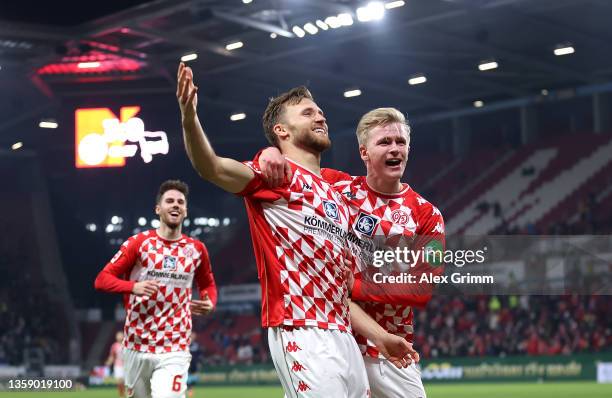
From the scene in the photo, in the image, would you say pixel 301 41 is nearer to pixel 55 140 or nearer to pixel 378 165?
pixel 55 140

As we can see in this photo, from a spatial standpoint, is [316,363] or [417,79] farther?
[417,79]

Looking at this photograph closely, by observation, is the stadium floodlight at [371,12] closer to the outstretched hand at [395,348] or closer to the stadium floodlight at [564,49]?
the stadium floodlight at [564,49]

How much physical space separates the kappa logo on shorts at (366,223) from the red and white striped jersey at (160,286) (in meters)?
4.04

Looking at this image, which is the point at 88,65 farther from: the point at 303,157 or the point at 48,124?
the point at 303,157

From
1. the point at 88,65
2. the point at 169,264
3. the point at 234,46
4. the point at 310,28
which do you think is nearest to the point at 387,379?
the point at 169,264

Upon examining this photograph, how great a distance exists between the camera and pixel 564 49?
109ft

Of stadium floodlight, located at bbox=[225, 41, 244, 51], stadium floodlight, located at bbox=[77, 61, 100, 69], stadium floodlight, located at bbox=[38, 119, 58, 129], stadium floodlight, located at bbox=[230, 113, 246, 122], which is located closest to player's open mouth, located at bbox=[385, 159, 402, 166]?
stadium floodlight, located at bbox=[225, 41, 244, 51]

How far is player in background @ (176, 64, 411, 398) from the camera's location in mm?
5027

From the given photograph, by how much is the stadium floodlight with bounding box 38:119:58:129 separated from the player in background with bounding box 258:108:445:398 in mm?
37968

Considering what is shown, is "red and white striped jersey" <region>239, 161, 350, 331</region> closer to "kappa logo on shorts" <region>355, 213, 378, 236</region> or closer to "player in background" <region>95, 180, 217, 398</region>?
"kappa logo on shorts" <region>355, 213, 378, 236</region>

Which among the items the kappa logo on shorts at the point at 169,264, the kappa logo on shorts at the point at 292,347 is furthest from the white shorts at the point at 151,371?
the kappa logo on shorts at the point at 292,347

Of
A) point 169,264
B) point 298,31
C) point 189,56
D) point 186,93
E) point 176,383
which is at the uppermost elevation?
point 189,56

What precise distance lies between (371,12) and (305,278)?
24390 mm

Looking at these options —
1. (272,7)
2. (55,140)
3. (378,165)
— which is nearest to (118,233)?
(55,140)
